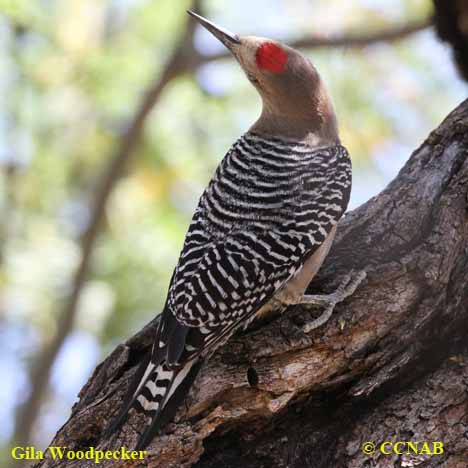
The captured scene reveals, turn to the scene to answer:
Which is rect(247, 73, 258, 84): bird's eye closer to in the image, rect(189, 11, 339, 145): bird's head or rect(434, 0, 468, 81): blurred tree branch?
rect(189, 11, 339, 145): bird's head

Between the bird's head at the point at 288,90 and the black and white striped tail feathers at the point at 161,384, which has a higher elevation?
Answer: the bird's head at the point at 288,90

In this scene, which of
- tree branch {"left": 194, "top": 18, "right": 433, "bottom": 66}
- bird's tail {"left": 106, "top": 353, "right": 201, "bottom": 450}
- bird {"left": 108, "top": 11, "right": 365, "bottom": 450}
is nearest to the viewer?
bird's tail {"left": 106, "top": 353, "right": 201, "bottom": 450}

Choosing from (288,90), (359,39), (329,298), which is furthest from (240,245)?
(359,39)

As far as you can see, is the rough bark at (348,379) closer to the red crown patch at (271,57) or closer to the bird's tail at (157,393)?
the bird's tail at (157,393)

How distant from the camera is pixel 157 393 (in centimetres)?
342

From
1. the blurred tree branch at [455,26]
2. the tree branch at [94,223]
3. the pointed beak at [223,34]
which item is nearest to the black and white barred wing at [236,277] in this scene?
the pointed beak at [223,34]

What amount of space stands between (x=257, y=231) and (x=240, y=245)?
0.12 metres

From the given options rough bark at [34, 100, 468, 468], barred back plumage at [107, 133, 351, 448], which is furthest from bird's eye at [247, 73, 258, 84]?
rough bark at [34, 100, 468, 468]

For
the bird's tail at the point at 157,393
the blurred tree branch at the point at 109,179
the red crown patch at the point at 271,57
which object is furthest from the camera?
the blurred tree branch at the point at 109,179

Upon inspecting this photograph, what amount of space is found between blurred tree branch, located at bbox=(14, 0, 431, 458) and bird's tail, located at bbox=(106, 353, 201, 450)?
3.08 m

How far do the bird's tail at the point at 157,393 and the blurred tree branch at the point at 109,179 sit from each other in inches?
121

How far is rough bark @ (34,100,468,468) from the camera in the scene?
3.46m

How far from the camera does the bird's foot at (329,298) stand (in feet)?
12.0

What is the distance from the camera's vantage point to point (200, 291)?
367 centimetres
